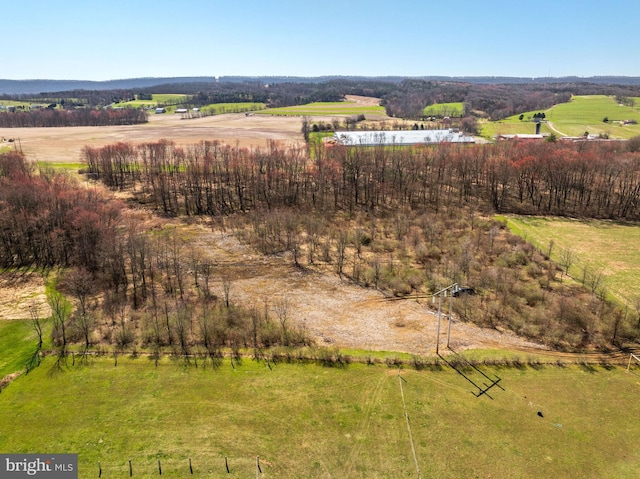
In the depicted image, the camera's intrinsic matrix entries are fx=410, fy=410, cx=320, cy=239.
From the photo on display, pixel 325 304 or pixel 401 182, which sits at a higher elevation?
pixel 401 182

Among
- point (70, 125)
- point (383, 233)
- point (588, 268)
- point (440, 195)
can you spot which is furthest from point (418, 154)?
point (70, 125)

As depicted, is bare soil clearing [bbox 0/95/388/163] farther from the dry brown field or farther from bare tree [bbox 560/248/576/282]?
bare tree [bbox 560/248/576/282]

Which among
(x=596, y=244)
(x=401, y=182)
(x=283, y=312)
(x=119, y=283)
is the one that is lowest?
(x=596, y=244)

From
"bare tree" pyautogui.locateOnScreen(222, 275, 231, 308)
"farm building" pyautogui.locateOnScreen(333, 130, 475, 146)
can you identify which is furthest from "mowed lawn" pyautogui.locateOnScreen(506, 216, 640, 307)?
"farm building" pyautogui.locateOnScreen(333, 130, 475, 146)

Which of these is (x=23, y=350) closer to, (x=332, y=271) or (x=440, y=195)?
(x=332, y=271)

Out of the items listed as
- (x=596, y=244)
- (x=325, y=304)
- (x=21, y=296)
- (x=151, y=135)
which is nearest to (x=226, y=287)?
(x=325, y=304)

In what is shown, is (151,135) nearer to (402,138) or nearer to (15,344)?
(402,138)

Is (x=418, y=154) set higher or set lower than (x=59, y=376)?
higher
